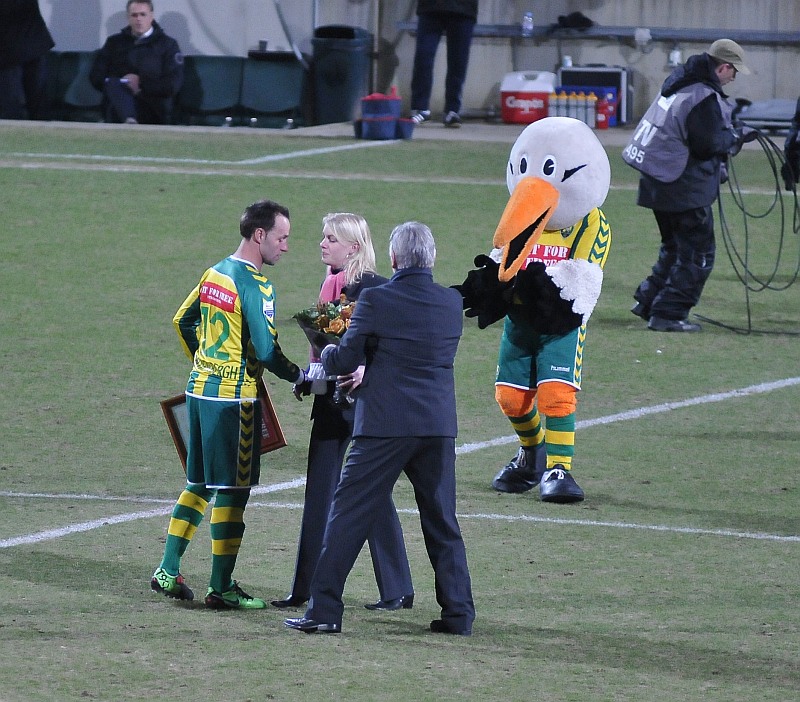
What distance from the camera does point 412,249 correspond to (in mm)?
→ 5926

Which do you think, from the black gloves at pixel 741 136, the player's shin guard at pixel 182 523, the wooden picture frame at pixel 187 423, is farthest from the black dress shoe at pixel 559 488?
the black gloves at pixel 741 136

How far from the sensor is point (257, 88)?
917 inches

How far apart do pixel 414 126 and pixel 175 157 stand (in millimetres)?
3663

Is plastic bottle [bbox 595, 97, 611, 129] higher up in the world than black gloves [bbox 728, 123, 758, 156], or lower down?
higher up

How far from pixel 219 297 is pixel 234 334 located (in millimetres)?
147

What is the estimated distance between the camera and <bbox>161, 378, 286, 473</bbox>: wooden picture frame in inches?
250

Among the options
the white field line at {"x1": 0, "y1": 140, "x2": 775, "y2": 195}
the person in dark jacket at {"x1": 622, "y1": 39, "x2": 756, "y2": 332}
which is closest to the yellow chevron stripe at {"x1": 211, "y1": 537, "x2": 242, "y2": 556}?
the person in dark jacket at {"x1": 622, "y1": 39, "x2": 756, "y2": 332}

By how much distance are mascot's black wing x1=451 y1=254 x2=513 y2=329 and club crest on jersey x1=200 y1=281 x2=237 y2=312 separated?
2055 mm

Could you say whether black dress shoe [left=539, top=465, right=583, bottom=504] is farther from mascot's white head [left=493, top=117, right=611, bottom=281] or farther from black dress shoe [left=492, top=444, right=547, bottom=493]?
mascot's white head [left=493, top=117, right=611, bottom=281]

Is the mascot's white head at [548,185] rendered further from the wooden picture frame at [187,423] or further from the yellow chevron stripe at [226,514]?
the yellow chevron stripe at [226,514]

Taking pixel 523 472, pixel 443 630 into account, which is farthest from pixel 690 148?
pixel 443 630

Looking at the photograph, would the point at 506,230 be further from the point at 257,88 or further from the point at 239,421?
the point at 257,88

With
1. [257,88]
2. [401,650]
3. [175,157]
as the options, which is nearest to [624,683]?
[401,650]

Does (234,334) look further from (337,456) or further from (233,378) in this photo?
(337,456)
